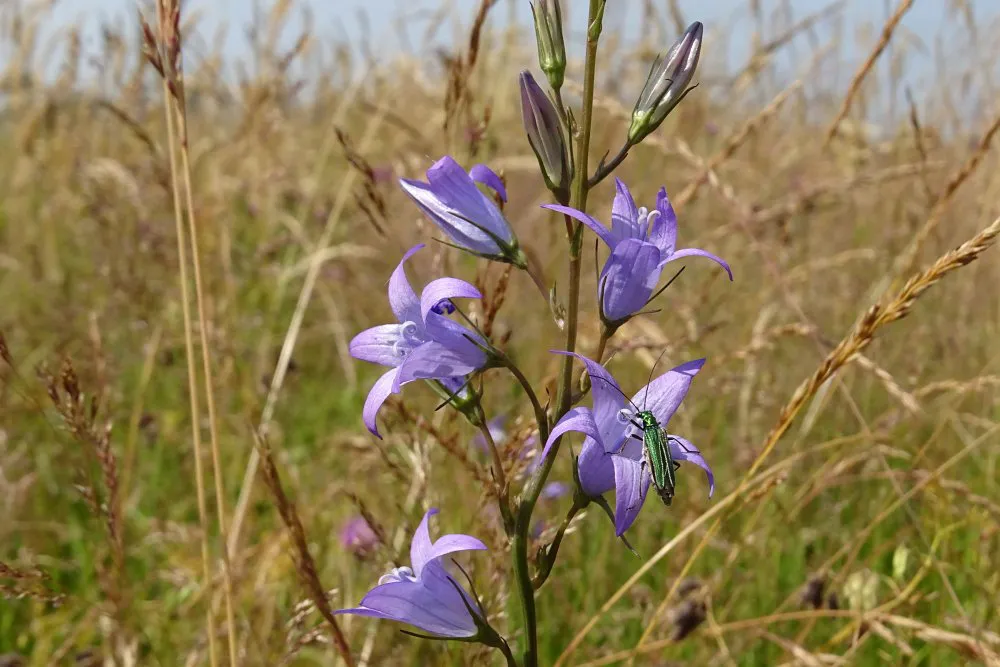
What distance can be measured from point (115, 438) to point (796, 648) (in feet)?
9.48

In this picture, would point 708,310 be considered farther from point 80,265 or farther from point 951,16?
point 80,265

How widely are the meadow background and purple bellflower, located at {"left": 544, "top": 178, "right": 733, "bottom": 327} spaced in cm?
32

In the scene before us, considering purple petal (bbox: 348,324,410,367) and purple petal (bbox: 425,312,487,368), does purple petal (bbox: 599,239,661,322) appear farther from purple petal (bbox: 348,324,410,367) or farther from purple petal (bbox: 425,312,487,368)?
purple petal (bbox: 348,324,410,367)

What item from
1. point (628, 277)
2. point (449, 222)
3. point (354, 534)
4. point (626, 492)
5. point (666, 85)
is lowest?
point (354, 534)

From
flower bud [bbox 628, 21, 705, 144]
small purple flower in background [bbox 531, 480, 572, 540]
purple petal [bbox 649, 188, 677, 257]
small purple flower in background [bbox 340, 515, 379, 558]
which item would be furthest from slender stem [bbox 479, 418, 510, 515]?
small purple flower in background [bbox 531, 480, 572, 540]

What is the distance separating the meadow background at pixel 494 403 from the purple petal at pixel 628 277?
320 millimetres

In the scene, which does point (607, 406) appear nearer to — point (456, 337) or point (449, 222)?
point (456, 337)

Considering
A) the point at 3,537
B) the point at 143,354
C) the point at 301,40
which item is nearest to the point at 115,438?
the point at 143,354

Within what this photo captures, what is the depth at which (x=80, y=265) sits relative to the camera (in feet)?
16.8

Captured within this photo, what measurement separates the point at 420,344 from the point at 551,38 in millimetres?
474

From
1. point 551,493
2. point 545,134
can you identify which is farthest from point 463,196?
point 551,493

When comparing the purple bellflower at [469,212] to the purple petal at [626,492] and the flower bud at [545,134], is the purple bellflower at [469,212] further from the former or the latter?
the purple petal at [626,492]

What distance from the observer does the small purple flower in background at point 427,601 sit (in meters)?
1.04

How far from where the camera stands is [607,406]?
107cm
